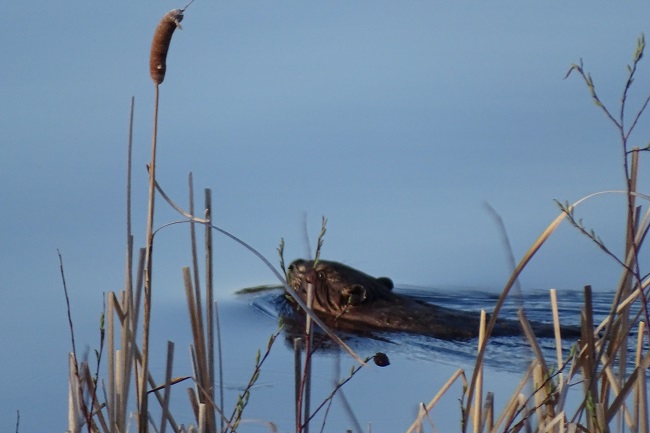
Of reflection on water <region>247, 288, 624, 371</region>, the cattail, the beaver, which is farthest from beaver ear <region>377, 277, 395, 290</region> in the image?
the cattail

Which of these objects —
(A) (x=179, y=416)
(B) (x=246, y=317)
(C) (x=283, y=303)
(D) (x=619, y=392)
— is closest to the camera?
(D) (x=619, y=392)

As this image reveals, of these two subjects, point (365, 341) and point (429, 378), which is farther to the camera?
point (365, 341)

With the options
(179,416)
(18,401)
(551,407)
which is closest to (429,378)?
(179,416)

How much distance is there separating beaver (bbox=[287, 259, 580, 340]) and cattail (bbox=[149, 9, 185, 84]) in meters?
5.39

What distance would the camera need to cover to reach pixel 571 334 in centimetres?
823

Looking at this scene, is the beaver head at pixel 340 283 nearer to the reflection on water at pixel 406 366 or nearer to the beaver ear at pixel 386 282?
the beaver ear at pixel 386 282

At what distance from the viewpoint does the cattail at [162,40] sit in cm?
276

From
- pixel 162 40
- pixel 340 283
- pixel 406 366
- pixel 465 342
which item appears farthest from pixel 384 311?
pixel 162 40

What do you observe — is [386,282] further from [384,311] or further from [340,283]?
[340,283]

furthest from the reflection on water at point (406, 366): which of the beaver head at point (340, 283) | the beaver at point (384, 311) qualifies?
the beaver head at point (340, 283)

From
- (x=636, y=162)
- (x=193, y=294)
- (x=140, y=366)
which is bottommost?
(x=140, y=366)

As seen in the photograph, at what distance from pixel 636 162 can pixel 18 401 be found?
2.98 m

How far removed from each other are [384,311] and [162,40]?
6.09 meters

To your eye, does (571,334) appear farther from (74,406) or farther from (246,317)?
(74,406)
